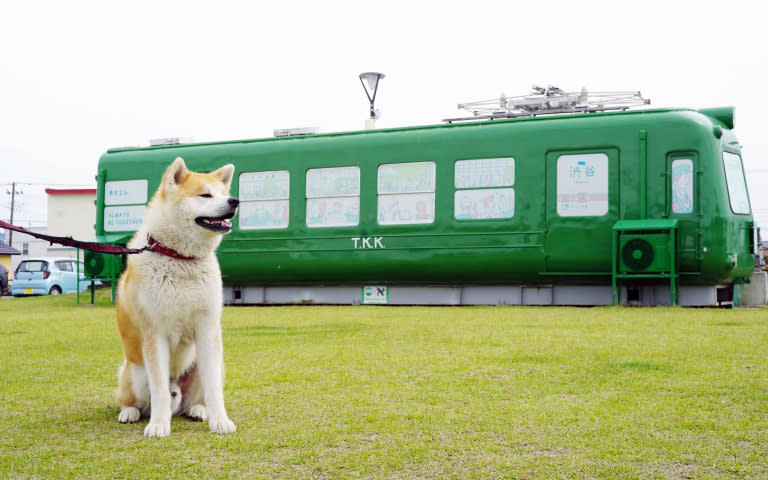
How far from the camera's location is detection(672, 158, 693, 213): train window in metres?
12.4

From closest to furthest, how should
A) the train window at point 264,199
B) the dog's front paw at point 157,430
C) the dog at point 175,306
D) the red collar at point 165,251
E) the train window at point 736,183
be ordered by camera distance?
the dog's front paw at point 157,430 < the dog at point 175,306 < the red collar at point 165,251 < the train window at point 736,183 < the train window at point 264,199

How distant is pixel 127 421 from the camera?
447cm

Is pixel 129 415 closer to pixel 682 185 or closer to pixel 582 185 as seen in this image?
pixel 582 185

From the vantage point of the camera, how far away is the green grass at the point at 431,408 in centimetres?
349

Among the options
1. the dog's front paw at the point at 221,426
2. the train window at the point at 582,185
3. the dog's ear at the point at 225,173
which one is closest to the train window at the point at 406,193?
the train window at the point at 582,185

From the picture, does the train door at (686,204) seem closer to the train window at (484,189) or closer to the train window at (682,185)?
the train window at (682,185)

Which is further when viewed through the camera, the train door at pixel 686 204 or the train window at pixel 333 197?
the train window at pixel 333 197

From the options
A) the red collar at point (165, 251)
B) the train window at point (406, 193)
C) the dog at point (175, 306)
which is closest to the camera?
the dog at point (175, 306)

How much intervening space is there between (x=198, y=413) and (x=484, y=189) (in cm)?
977

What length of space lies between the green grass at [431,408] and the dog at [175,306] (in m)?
0.17

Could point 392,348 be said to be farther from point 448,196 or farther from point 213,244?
point 448,196

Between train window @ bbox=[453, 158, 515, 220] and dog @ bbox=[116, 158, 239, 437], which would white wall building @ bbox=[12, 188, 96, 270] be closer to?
train window @ bbox=[453, 158, 515, 220]

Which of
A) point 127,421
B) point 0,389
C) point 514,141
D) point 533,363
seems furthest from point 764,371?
point 514,141

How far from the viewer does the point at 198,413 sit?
459 cm
